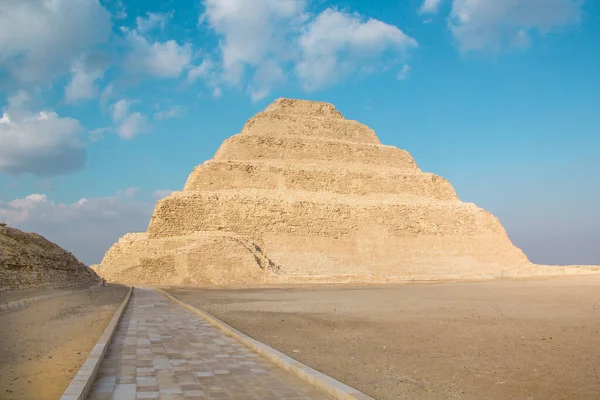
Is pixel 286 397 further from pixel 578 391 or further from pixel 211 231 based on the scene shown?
pixel 211 231

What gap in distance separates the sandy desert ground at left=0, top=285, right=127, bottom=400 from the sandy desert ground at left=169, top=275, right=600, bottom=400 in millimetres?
2995

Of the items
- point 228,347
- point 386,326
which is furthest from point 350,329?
point 228,347

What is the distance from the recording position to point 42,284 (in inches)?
811

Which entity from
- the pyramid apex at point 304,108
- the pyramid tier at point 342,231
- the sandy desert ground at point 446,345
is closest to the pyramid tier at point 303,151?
the pyramid tier at point 342,231

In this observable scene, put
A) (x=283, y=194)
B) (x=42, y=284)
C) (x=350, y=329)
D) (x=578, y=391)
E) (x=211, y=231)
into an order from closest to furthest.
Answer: (x=578, y=391)
(x=350, y=329)
(x=42, y=284)
(x=211, y=231)
(x=283, y=194)

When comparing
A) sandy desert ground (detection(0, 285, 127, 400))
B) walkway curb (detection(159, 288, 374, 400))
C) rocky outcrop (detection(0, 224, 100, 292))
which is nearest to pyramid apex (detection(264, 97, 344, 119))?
rocky outcrop (detection(0, 224, 100, 292))

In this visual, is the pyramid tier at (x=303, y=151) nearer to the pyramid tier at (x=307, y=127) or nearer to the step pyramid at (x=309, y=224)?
the step pyramid at (x=309, y=224)

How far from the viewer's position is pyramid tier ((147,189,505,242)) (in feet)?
134

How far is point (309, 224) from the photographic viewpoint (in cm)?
4222

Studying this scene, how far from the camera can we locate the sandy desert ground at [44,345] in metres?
5.82

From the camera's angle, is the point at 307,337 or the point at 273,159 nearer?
the point at 307,337

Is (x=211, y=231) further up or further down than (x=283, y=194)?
further down

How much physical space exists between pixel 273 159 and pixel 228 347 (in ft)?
137

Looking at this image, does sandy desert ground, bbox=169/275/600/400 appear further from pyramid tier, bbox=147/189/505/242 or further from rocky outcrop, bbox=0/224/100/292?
pyramid tier, bbox=147/189/505/242
